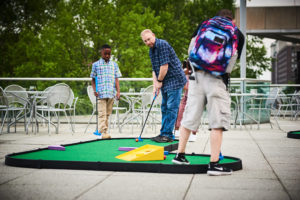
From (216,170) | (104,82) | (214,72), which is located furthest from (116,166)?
(104,82)

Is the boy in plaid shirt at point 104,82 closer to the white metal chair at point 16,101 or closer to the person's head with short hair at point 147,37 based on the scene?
the person's head with short hair at point 147,37

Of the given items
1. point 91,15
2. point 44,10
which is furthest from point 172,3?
point 91,15

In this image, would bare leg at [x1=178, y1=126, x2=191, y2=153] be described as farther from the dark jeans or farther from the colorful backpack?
the dark jeans

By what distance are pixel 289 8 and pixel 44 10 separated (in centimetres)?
2003

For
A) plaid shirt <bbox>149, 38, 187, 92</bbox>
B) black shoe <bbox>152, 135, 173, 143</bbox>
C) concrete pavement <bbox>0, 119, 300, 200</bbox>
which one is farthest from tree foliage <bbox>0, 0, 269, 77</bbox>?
concrete pavement <bbox>0, 119, 300, 200</bbox>

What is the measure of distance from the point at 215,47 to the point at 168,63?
2.57 meters

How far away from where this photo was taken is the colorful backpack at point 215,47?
3924 mm

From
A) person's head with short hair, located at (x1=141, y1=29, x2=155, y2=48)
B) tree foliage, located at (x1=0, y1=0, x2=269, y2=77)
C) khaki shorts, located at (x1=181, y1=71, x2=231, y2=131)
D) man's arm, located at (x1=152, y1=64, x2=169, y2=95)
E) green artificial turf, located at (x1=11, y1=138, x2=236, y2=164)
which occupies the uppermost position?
tree foliage, located at (x1=0, y1=0, x2=269, y2=77)

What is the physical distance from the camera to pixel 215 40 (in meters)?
3.91

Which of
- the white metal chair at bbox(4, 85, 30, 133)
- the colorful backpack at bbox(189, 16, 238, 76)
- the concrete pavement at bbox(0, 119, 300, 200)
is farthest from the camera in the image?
the white metal chair at bbox(4, 85, 30, 133)

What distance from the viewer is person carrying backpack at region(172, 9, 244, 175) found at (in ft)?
12.9

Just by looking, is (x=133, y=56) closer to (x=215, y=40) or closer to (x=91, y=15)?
(x=91, y=15)

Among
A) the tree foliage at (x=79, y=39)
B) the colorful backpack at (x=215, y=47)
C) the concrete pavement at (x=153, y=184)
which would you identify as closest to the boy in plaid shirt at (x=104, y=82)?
the concrete pavement at (x=153, y=184)

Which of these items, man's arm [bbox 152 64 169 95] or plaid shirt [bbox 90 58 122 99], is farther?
plaid shirt [bbox 90 58 122 99]
